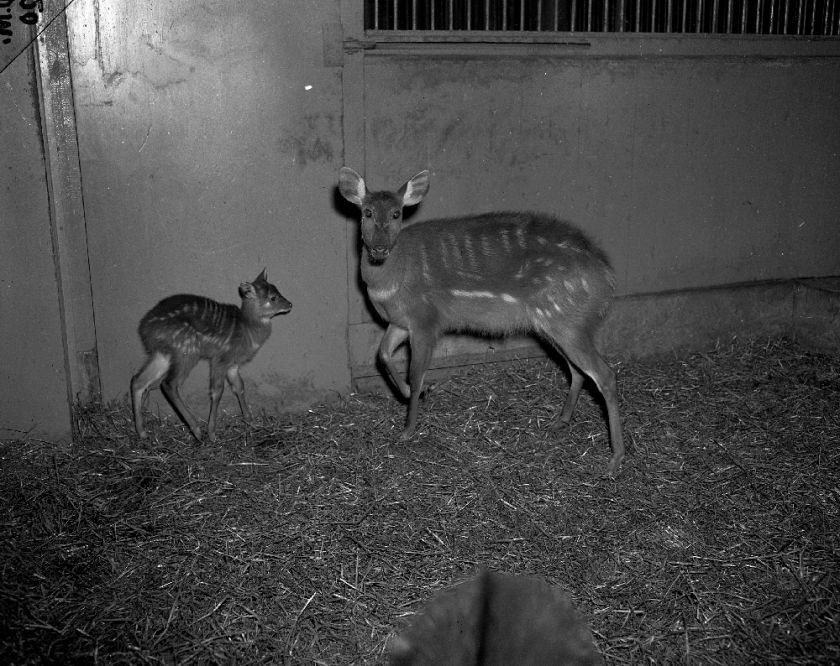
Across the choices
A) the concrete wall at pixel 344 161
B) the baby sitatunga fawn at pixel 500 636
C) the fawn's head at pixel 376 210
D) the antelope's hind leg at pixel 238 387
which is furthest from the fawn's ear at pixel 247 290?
the baby sitatunga fawn at pixel 500 636

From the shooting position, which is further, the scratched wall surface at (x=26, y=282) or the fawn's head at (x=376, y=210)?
the fawn's head at (x=376, y=210)

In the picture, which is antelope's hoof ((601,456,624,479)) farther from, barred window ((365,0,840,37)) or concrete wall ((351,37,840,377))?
barred window ((365,0,840,37))

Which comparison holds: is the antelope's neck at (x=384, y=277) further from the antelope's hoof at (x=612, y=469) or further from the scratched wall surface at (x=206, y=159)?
the antelope's hoof at (x=612, y=469)

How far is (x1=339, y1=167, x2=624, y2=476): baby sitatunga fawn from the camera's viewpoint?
16.8ft

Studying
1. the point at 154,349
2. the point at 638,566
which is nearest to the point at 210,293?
the point at 154,349

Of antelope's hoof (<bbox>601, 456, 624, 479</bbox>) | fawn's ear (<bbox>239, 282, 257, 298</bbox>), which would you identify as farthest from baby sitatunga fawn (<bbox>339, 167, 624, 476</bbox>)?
fawn's ear (<bbox>239, 282, 257, 298</bbox>)

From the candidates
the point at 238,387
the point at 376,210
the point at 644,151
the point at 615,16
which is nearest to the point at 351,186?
the point at 376,210

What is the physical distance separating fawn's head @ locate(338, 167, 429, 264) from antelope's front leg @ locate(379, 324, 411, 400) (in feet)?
1.74

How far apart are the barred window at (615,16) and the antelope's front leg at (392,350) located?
1922 mm

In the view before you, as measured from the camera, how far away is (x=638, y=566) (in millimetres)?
3922

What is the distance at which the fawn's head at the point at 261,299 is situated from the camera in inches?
203

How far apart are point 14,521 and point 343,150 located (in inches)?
111

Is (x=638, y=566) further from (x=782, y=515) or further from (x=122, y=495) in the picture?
(x=122, y=495)

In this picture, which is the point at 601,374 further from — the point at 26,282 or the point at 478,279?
the point at 26,282
